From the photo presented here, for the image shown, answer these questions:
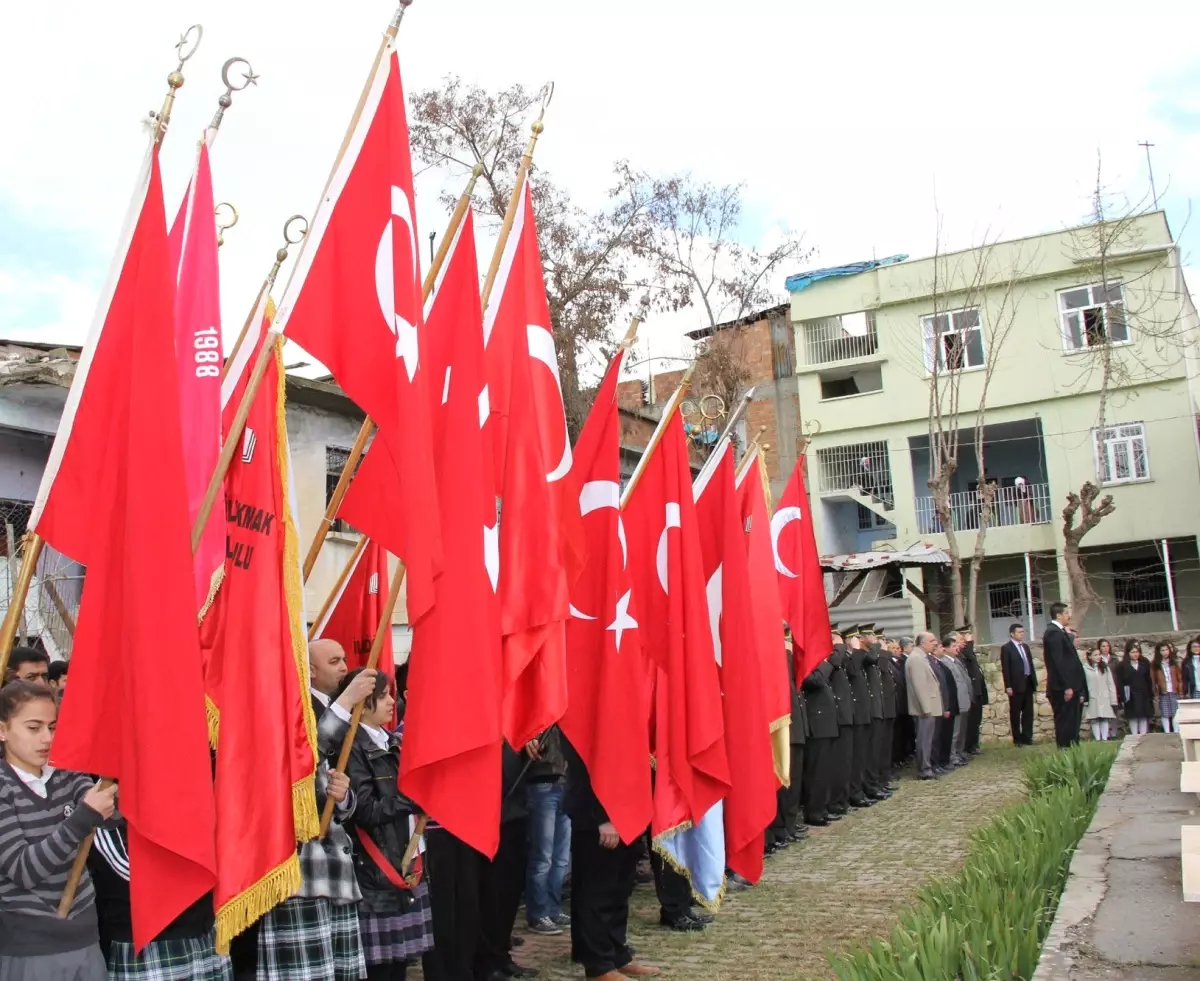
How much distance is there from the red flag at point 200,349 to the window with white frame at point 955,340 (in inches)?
912

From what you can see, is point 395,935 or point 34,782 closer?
point 34,782

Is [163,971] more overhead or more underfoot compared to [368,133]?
more underfoot

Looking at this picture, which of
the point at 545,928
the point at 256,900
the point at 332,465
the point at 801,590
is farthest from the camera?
the point at 332,465

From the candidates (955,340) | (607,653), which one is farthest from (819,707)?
(955,340)

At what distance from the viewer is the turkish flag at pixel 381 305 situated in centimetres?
422

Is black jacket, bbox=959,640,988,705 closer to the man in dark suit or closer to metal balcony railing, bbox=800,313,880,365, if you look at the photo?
the man in dark suit

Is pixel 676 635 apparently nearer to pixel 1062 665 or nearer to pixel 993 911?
pixel 993 911

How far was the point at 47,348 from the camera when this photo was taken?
13.7 meters

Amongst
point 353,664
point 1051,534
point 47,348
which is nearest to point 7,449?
point 47,348

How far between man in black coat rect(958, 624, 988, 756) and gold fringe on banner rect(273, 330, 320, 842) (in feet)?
44.3

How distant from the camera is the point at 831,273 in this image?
30297mm

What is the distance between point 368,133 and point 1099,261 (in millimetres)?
24939

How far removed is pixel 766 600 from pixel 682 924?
2.10 m

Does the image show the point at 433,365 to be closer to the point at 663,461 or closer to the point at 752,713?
the point at 663,461
